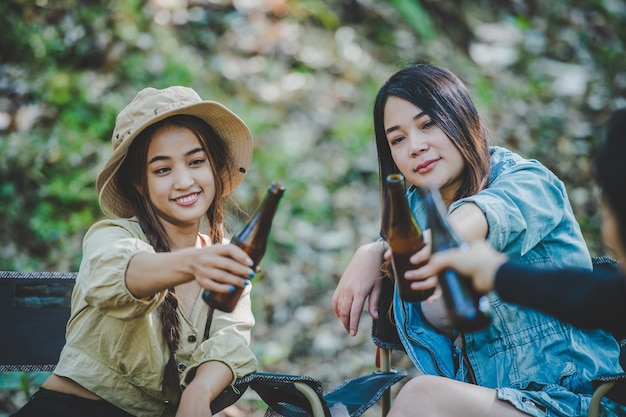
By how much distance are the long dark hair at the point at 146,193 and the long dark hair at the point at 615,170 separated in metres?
1.59

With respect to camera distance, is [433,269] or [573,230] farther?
[573,230]

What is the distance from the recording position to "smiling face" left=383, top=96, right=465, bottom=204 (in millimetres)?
2604

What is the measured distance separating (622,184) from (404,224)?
53 centimetres

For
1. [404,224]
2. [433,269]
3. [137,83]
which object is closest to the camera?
[433,269]

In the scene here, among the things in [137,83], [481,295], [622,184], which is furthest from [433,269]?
[137,83]

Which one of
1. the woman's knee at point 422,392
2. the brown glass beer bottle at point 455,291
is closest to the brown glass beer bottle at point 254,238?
the brown glass beer bottle at point 455,291

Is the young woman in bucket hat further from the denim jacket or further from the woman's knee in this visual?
the denim jacket

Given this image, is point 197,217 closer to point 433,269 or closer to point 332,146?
point 433,269

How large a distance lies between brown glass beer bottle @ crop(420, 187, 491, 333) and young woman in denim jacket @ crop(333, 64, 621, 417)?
398mm

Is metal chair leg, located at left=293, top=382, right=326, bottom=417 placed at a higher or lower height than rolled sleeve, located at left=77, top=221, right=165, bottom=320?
lower

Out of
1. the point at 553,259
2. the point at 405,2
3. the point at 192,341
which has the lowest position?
the point at 192,341

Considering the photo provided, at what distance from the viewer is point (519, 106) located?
7.07 m

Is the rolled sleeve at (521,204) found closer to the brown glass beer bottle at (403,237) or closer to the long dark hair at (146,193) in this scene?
the brown glass beer bottle at (403,237)

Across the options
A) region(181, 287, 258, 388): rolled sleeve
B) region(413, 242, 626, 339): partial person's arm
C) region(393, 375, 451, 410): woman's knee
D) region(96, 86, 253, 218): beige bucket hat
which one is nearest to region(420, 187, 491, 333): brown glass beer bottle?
region(413, 242, 626, 339): partial person's arm
